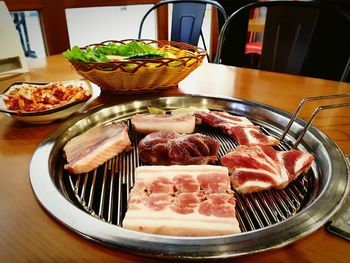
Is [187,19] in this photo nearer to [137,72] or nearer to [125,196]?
[137,72]

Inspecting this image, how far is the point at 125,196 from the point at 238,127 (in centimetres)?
62

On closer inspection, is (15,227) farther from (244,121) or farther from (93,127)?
(244,121)

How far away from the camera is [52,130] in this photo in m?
1.34

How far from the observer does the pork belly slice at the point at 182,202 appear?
818 mm

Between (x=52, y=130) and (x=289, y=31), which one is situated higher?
(x=289, y=31)

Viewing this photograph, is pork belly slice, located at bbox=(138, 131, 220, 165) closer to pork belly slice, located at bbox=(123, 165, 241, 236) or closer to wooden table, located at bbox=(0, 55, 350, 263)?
pork belly slice, located at bbox=(123, 165, 241, 236)

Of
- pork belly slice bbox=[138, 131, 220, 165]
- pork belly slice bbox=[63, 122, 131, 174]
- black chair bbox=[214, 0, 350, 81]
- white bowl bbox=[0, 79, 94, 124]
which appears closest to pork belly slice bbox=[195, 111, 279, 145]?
pork belly slice bbox=[138, 131, 220, 165]

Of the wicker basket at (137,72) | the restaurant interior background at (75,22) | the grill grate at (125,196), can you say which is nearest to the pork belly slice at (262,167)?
the grill grate at (125,196)

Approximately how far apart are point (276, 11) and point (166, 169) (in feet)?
6.79

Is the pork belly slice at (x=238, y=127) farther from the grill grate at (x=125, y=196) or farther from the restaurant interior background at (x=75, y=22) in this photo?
the restaurant interior background at (x=75, y=22)

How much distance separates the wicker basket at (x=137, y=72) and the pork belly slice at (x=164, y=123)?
0.87 feet

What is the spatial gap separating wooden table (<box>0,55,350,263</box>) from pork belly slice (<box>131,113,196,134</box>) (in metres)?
0.33

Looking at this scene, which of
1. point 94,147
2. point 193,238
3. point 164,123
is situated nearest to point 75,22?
point 164,123

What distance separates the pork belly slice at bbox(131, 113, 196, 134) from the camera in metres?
1.38
